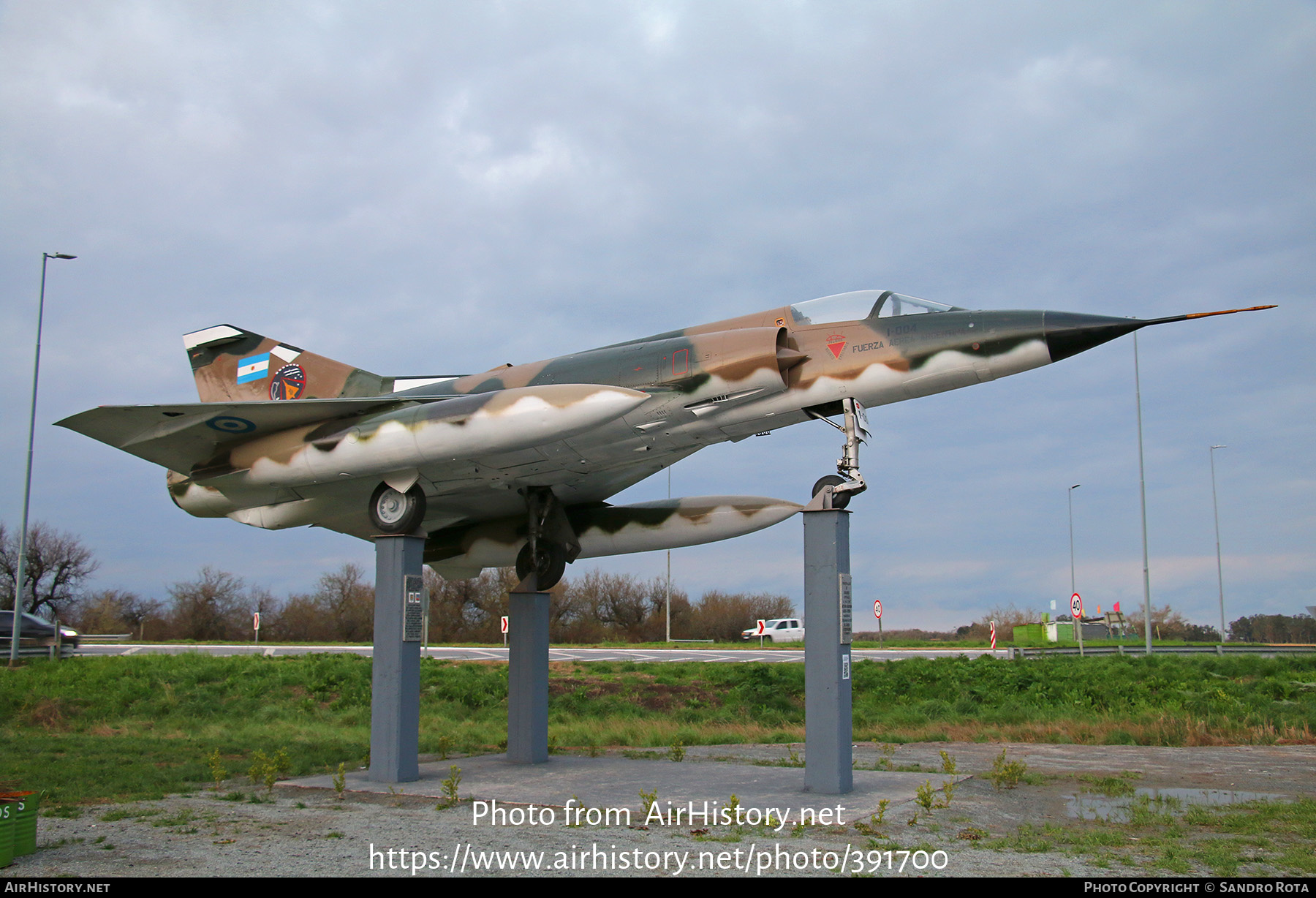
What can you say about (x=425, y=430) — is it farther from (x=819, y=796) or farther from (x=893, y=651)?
(x=893, y=651)

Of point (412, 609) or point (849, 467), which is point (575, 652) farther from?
point (849, 467)

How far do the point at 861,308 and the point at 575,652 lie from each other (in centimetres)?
2860

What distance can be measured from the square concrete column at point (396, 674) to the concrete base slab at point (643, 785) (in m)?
0.27

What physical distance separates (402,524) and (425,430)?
4.34 feet

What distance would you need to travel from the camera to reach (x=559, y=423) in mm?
10016

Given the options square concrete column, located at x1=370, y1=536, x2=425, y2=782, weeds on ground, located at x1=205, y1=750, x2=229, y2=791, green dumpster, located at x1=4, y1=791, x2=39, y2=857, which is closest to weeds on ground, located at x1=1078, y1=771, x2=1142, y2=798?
square concrete column, located at x1=370, y1=536, x2=425, y2=782

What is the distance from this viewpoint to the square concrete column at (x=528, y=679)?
1271cm

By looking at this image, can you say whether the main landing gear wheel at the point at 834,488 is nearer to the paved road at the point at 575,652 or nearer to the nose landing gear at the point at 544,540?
the nose landing gear at the point at 544,540

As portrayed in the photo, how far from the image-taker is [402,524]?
37.1 ft

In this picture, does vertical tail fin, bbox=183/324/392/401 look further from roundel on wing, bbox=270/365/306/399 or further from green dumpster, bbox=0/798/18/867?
green dumpster, bbox=0/798/18/867

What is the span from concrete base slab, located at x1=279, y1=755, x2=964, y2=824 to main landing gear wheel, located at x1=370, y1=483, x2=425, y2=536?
10.1 feet

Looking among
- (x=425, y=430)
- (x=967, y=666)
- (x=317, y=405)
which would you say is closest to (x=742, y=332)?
(x=425, y=430)

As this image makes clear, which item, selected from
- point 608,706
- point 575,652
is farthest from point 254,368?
point 575,652

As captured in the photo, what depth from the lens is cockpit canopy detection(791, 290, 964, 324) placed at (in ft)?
34.1
